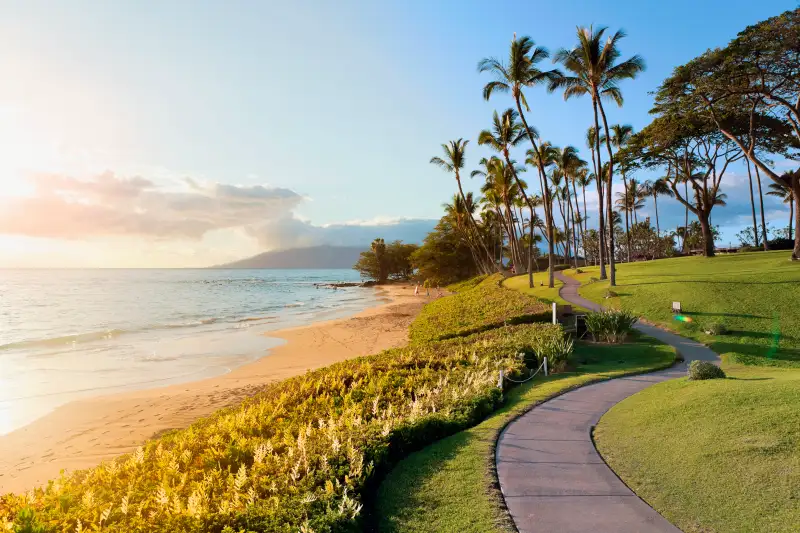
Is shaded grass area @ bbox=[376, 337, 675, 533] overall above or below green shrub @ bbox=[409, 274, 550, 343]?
below

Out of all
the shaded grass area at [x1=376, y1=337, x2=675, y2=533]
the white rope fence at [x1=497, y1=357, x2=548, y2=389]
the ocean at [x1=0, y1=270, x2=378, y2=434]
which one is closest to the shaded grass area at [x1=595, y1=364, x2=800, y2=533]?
the shaded grass area at [x1=376, y1=337, x2=675, y2=533]

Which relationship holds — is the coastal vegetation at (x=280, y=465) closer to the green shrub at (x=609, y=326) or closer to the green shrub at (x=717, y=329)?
the green shrub at (x=609, y=326)

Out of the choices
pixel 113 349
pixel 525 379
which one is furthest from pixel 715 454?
pixel 113 349

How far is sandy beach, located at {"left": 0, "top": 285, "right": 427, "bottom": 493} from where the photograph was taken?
10.7m

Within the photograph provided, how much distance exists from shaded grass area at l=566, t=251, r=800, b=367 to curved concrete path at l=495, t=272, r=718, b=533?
997 centimetres

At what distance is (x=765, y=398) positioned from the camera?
8141 mm

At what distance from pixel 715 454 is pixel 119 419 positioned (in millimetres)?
14607

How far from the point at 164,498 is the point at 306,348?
1987 centimetres

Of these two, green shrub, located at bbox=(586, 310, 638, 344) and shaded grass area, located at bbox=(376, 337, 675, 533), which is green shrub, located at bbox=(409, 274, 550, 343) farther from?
shaded grass area, located at bbox=(376, 337, 675, 533)

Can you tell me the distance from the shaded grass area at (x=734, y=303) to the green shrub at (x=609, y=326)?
281 cm

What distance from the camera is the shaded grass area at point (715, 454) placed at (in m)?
5.21

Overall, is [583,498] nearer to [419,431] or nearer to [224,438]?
[419,431]

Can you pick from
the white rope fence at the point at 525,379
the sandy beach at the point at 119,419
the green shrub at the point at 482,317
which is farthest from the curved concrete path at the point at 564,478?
the green shrub at the point at 482,317

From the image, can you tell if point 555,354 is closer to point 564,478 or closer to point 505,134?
point 564,478
